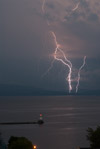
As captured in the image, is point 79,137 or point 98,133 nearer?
point 98,133

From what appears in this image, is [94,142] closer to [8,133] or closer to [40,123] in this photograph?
[8,133]

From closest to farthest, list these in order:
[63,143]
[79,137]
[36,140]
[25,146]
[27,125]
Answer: [25,146]
[63,143]
[36,140]
[79,137]
[27,125]

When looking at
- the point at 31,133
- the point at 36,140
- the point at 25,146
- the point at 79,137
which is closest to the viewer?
the point at 25,146

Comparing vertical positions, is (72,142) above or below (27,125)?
below

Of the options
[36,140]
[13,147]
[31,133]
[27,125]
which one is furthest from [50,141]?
[13,147]

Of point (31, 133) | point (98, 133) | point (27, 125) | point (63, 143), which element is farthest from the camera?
point (27, 125)

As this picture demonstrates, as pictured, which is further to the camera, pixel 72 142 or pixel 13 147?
pixel 72 142

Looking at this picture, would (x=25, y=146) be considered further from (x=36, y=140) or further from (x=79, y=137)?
(x=79, y=137)

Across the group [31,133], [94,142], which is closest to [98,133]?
[94,142]

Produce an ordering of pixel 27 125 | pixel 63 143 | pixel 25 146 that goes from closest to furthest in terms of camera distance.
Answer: pixel 25 146, pixel 63 143, pixel 27 125
